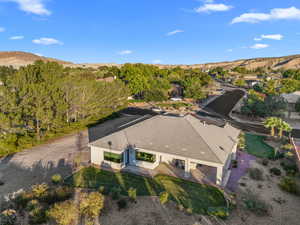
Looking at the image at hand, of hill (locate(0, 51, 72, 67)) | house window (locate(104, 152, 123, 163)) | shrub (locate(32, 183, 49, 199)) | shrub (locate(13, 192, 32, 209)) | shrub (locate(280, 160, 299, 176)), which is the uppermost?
hill (locate(0, 51, 72, 67))

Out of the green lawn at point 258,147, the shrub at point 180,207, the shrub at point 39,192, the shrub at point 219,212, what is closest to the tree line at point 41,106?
the shrub at point 39,192

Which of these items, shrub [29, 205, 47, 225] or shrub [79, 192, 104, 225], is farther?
shrub [79, 192, 104, 225]

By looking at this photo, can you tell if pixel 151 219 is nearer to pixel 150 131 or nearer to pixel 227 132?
pixel 150 131

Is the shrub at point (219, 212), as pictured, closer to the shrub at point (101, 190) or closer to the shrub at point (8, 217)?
the shrub at point (101, 190)

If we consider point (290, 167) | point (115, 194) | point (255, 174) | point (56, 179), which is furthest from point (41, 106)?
point (290, 167)

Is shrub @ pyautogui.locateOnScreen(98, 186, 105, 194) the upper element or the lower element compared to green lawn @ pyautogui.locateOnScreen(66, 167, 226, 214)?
upper

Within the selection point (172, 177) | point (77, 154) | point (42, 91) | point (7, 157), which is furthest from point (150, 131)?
point (7, 157)

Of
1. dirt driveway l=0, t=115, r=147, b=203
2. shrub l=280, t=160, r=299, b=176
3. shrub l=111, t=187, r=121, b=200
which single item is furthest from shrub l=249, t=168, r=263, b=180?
dirt driveway l=0, t=115, r=147, b=203

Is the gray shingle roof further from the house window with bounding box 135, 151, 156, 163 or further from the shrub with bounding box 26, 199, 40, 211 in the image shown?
the shrub with bounding box 26, 199, 40, 211
